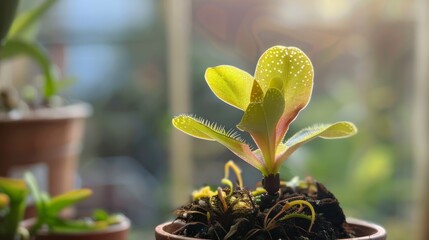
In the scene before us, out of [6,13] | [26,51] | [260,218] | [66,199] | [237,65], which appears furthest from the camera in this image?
[237,65]

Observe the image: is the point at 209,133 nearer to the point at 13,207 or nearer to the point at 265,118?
the point at 265,118

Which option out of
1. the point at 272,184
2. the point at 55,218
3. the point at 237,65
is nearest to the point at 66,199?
the point at 55,218

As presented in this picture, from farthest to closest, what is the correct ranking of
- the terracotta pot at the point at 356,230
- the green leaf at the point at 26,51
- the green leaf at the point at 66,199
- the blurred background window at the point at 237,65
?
the blurred background window at the point at 237,65, the green leaf at the point at 26,51, the green leaf at the point at 66,199, the terracotta pot at the point at 356,230

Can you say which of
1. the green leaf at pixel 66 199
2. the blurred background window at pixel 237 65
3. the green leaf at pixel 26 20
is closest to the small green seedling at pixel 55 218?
the green leaf at pixel 66 199

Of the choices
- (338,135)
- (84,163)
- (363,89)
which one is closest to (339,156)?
(363,89)

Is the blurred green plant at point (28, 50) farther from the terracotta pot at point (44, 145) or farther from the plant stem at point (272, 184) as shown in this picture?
the plant stem at point (272, 184)

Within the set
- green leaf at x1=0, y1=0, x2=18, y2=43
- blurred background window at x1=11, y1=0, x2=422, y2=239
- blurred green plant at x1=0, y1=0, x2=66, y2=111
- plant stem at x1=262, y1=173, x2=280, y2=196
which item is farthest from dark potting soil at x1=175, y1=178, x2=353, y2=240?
blurred background window at x1=11, y1=0, x2=422, y2=239
